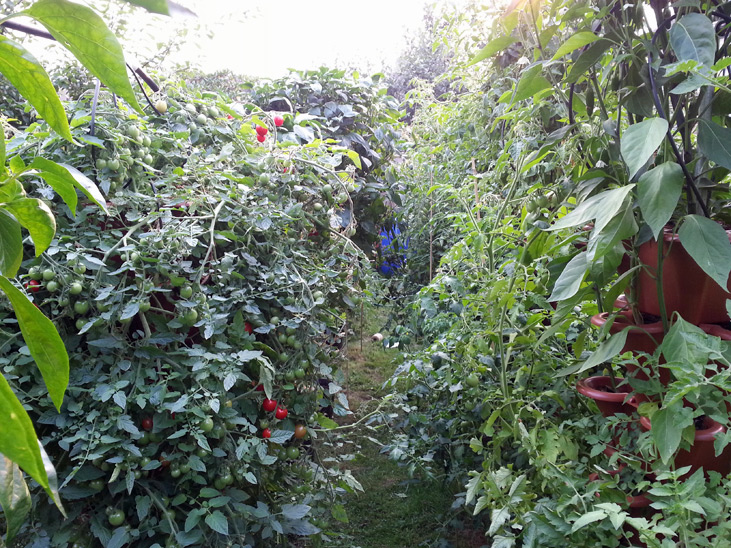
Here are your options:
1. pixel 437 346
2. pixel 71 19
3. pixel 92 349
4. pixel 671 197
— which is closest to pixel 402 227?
pixel 437 346

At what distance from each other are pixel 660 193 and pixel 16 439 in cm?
81

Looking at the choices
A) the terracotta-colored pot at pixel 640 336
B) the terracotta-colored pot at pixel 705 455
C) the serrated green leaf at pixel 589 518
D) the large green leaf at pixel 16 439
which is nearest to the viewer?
the large green leaf at pixel 16 439

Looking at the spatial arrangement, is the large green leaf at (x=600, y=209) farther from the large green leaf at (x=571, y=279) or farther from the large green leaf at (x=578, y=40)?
the large green leaf at (x=578, y=40)

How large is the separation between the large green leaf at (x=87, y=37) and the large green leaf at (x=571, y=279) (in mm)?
721

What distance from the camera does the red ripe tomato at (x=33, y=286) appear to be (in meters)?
1.09

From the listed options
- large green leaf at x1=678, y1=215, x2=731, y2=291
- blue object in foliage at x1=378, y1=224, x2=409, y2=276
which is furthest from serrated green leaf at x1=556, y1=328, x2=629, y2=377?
blue object in foliage at x1=378, y1=224, x2=409, y2=276

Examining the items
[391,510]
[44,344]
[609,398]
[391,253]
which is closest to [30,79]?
[44,344]

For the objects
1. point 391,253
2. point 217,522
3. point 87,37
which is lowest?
point 391,253

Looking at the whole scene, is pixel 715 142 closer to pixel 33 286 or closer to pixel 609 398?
pixel 609 398

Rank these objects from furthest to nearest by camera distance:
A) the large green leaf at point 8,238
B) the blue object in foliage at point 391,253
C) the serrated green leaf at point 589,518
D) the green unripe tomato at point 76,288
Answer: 1. the blue object in foliage at point 391,253
2. the green unripe tomato at point 76,288
3. the serrated green leaf at point 589,518
4. the large green leaf at point 8,238

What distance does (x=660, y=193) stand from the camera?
75 cm

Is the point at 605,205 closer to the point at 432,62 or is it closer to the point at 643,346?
the point at 643,346

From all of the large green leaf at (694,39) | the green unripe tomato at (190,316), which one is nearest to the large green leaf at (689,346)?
the large green leaf at (694,39)

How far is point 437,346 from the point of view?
1572 mm
